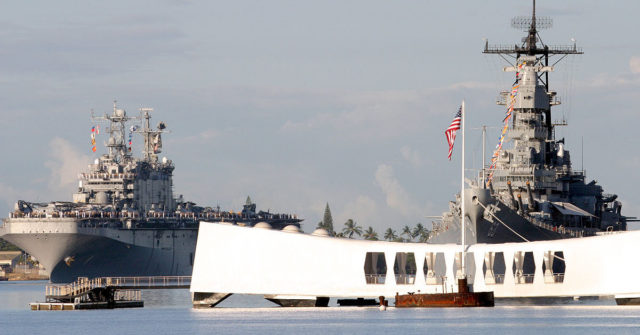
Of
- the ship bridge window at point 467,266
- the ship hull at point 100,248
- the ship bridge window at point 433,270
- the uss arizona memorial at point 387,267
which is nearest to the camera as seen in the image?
the uss arizona memorial at point 387,267

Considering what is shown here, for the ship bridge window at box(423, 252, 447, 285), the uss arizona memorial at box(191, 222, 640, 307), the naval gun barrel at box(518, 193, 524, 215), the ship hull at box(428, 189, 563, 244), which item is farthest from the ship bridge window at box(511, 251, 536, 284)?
the naval gun barrel at box(518, 193, 524, 215)

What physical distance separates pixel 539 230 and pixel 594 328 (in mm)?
24162

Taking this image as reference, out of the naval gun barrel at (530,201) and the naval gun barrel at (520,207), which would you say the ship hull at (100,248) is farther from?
the naval gun barrel at (520,207)

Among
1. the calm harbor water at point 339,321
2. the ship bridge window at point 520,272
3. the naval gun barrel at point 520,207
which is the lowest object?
the calm harbor water at point 339,321

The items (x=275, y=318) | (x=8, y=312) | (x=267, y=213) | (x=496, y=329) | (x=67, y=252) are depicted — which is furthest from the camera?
(x=267, y=213)

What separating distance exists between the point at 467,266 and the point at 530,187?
18274mm

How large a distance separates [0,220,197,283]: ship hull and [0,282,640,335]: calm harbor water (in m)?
73.9

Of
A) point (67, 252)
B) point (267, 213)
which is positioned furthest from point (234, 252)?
point (267, 213)

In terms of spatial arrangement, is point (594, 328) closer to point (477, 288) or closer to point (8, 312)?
point (477, 288)

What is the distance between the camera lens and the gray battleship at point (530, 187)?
286 feet

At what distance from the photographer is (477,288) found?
7681 centimetres

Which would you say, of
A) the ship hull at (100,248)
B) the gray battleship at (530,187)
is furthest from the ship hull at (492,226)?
the ship hull at (100,248)

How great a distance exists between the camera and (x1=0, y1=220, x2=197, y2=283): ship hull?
6388 inches

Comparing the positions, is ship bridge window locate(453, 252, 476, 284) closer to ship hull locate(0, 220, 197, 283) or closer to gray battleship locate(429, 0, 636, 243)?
gray battleship locate(429, 0, 636, 243)
